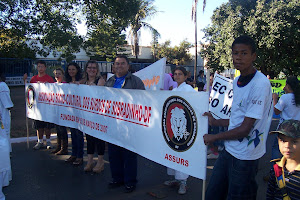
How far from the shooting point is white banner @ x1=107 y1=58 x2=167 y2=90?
5203 mm

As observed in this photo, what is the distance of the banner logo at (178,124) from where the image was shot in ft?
9.31

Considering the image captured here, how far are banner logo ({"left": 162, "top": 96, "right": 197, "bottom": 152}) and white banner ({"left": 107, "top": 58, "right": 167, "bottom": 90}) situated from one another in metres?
2.05

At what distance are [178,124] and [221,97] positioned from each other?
7.28 ft

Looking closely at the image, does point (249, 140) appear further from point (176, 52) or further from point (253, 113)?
point (176, 52)

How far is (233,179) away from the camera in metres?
2.38

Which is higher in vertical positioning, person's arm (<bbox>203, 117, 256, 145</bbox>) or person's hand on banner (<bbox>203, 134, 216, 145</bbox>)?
person's arm (<bbox>203, 117, 256, 145</bbox>)

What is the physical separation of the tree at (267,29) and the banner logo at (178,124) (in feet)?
50.7

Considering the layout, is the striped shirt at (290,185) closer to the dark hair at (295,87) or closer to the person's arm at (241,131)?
the person's arm at (241,131)

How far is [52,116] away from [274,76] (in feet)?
61.0

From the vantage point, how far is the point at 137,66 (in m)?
22.2

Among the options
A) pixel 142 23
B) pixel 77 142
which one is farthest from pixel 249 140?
pixel 142 23

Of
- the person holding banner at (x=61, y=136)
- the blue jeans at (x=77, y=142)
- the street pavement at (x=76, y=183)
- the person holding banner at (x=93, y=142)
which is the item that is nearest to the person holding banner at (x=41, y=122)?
the person holding banner at (x=61, y=136)

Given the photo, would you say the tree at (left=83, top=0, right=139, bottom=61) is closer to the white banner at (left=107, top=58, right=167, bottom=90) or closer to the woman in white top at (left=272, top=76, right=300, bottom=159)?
the white banner at (left=107, top=58, right=167, bottom=90)

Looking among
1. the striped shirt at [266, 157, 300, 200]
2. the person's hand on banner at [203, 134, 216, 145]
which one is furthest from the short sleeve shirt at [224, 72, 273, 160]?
the striped shirt at [266, 157, 300, 200]
